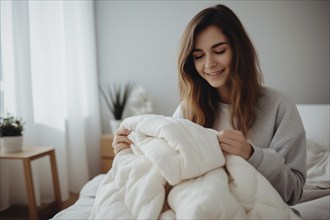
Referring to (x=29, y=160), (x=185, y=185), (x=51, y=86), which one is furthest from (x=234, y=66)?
(x=51, y=86)

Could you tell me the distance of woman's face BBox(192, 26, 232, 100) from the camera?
108 centimetres

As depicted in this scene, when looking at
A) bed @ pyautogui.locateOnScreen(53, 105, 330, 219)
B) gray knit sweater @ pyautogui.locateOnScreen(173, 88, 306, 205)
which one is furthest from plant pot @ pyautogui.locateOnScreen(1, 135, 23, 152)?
gray knit sweater @ pyautogui.locateOnScreen(173, 88, 306, 205)

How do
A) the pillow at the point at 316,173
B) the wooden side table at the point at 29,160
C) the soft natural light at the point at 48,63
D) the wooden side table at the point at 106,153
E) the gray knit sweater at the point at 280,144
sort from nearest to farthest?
1. the gray knit sweater at the point at 280,144
2. the pillow at the point at 316,173
3. the wooden side table at the point at 29,160
4. the soft natural light at the point at 48,63
5. the wooden side table at the point at 106,153

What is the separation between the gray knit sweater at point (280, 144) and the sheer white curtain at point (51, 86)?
6.51 ft

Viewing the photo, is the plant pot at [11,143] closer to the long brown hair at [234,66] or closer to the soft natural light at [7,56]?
the soft natural light at [7,56]

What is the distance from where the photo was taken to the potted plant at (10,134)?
2061 mm

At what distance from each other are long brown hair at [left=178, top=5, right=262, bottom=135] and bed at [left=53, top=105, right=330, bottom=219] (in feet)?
1.85

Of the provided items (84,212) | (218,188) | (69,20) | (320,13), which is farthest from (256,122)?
(69,20)

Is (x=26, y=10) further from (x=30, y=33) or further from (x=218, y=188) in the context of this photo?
(x=218, y=188)

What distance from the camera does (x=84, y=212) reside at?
1058mm

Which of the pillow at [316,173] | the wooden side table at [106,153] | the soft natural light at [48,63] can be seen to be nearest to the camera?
the pillow at [316,173]

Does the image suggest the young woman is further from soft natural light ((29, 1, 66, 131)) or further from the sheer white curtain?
soft natural light ((29, 1, 66, 131))

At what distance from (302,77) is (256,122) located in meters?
1.95

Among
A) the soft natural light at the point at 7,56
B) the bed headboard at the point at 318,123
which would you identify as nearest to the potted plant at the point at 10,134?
the soft natural light at the point at 7,56
